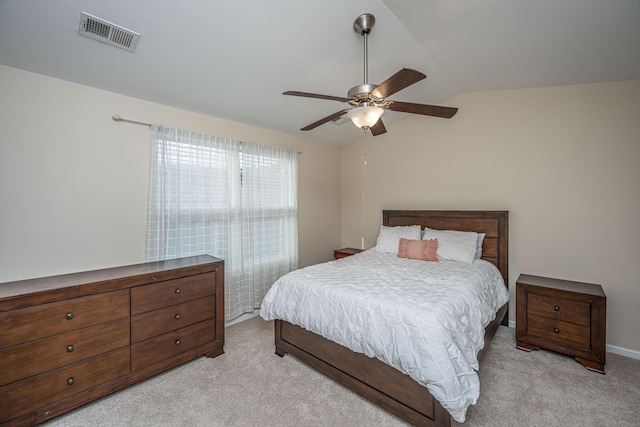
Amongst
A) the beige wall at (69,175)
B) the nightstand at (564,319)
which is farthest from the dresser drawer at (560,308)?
the beige wall at (69,175)

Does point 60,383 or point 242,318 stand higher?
point 60,383

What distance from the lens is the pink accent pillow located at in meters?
3.02

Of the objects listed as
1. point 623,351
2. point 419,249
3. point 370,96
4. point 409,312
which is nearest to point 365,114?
point 370,96

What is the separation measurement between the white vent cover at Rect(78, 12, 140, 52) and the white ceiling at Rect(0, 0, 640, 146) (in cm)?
4

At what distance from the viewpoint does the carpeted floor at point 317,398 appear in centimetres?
168

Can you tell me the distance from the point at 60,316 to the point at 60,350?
8.7 inches

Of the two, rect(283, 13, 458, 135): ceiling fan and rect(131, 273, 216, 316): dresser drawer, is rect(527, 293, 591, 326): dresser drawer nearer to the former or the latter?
rect(283, 13, 458, 135): ceiling fan

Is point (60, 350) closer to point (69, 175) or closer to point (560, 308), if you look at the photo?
point (69, 175)

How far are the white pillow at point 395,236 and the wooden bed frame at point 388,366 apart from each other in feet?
1.77

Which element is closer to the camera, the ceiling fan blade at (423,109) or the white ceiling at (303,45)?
the white ceiling at (303,45)

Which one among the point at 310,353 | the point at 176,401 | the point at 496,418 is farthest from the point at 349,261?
the point at 176,401

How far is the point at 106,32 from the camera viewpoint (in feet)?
5.62

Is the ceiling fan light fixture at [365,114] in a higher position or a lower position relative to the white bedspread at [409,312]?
higher

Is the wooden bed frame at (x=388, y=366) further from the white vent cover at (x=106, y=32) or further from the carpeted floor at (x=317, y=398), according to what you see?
the white vent cover at (x=106, y=32)
